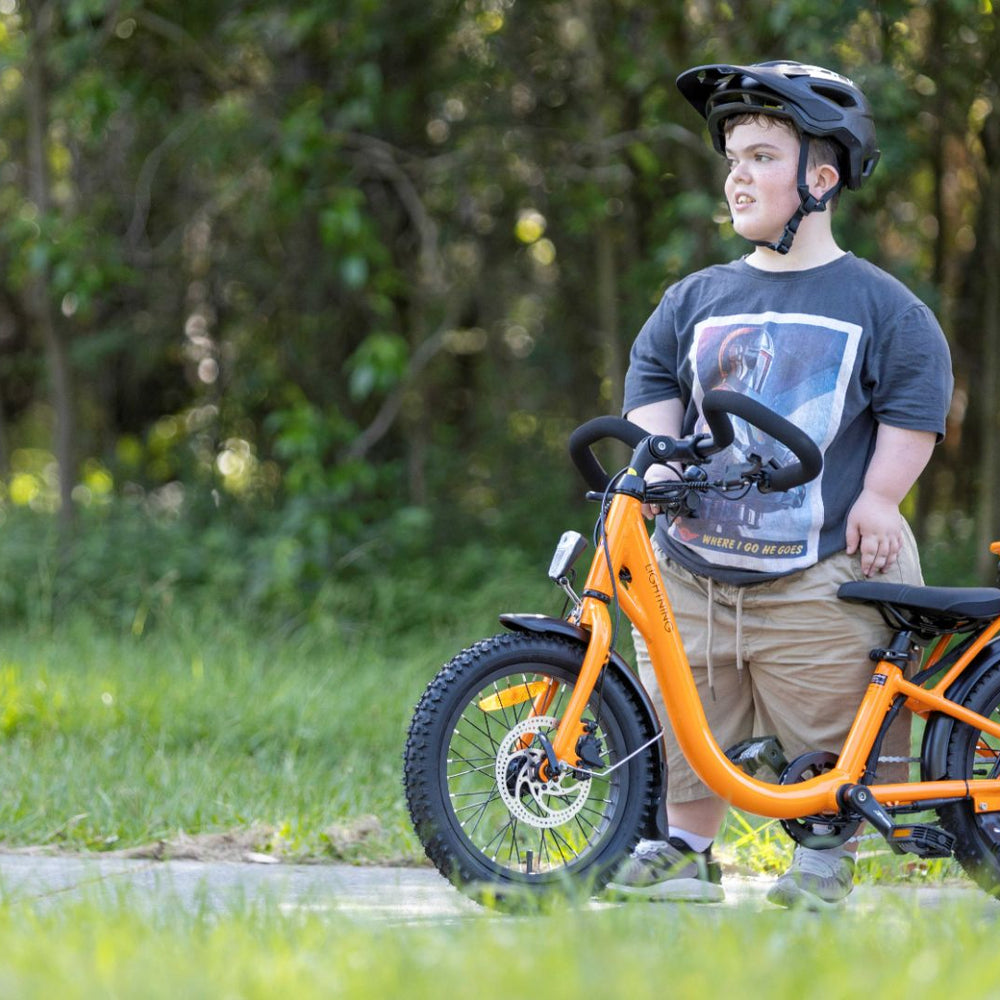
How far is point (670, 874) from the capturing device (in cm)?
345

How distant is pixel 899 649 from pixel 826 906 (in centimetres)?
61

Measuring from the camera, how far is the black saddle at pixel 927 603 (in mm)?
3350

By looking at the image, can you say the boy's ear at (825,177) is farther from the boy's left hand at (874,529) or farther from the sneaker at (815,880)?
the sneaker at (815,880)

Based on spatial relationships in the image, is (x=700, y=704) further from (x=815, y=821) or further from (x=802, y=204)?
(x=802, y=204)

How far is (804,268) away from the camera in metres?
3.53

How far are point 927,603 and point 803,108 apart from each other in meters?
1.10

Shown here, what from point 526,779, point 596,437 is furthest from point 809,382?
point 526,779

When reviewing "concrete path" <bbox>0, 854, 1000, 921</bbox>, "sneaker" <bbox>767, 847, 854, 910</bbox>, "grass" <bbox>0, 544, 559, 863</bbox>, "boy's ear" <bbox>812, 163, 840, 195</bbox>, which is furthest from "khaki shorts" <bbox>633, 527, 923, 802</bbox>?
"grass" <bbox>0, 544, 559, 863</bbox>

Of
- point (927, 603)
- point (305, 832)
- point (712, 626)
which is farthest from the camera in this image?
point (305, 832)

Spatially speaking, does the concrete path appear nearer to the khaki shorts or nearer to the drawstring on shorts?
the khaki shorts

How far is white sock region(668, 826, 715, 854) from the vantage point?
12.0 feet

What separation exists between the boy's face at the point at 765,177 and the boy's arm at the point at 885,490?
1.71 feet

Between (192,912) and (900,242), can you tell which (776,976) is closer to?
(192,912)

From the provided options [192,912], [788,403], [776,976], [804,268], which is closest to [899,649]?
[788,403]
